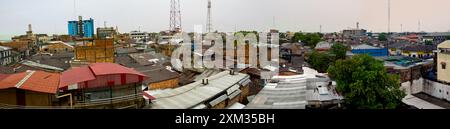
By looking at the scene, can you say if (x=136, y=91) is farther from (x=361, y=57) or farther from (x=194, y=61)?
(x=194, y=61)

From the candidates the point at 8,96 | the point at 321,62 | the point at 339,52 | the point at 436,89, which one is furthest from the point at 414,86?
the point at 8,96

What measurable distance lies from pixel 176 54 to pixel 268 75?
162 inches

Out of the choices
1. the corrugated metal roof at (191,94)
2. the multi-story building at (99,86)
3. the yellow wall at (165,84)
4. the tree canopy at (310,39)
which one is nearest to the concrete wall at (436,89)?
the corrugated metal roof at (191,94)

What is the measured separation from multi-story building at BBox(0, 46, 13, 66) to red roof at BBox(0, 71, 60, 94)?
16.2 ft

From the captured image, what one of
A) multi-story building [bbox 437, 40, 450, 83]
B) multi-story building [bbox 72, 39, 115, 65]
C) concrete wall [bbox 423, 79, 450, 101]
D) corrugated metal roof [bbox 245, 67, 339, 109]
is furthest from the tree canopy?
multi-story building [bbox 72, 39, 115, 65]

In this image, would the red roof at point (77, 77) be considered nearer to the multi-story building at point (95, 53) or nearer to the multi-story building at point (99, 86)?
the multi-story building at point (99, 86)

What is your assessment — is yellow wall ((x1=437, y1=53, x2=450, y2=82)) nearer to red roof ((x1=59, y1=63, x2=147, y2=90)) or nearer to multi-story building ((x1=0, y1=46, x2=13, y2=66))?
red roof ((x1=59, y1=63, x2=147, y2=90))

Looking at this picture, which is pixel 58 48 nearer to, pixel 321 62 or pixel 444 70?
pixel 321 62

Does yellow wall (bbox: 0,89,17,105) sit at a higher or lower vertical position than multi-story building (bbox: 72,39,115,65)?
lower

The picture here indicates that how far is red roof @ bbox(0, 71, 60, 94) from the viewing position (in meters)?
2.26

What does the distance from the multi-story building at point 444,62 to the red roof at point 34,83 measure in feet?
18.2

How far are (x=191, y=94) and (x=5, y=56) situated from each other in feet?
17.6

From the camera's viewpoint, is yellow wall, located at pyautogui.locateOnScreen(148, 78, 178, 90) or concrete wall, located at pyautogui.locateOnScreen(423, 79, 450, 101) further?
concrete wall, located at pyautogui.locateOnScreen(423, 79, 450, 101)

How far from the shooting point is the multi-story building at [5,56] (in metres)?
6.72
